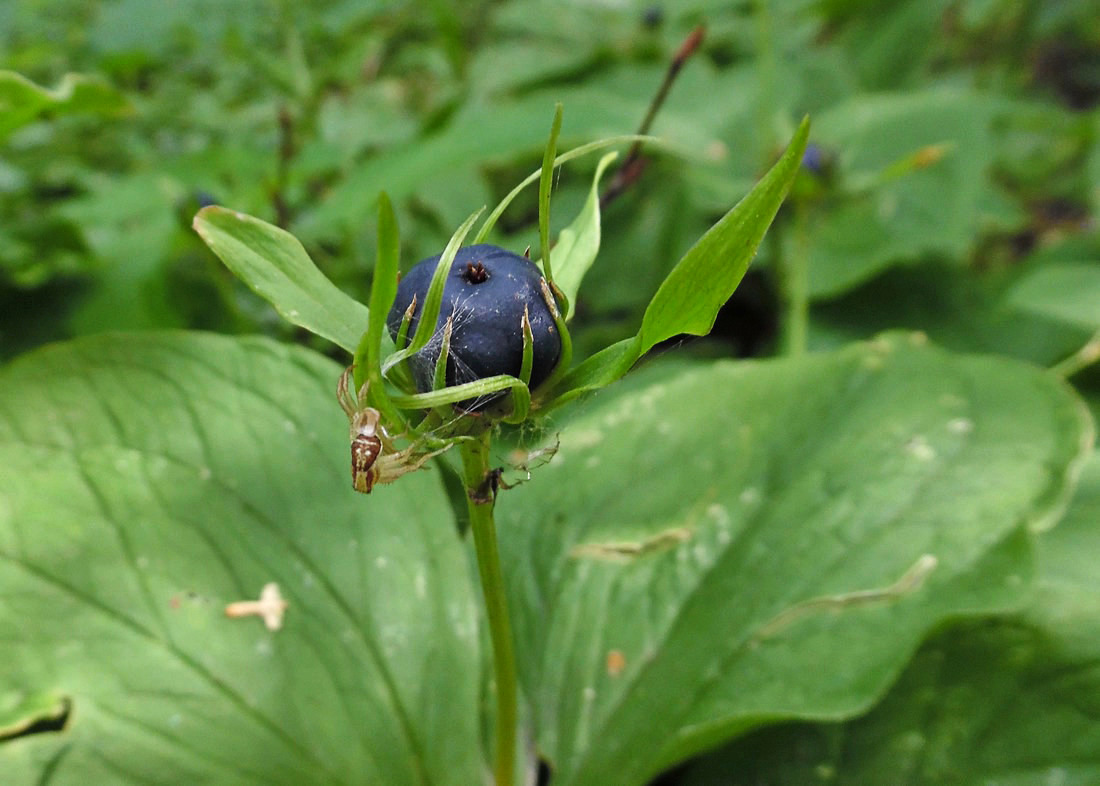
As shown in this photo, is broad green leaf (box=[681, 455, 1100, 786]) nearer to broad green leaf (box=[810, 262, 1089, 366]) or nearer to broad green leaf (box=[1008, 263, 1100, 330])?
broad green leaf (box=[1008, 263, 1100, 330])

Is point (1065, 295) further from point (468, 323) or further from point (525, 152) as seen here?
point (468, 323)

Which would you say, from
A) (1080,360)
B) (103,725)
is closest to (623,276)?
(1080,360)

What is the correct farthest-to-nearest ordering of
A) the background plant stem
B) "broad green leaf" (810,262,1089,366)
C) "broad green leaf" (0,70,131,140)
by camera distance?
"broad green leaf" (810,262,1089,366) → the background plant stem → "broad green leaf" (0,70,131,140)

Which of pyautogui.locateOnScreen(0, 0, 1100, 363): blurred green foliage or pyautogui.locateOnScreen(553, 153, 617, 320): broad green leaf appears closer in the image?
pyautogui.locateOnScreen(553, 153, 617, 320): broad green leaf

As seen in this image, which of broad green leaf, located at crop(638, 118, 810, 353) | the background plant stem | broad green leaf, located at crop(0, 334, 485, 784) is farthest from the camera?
the background plant stem

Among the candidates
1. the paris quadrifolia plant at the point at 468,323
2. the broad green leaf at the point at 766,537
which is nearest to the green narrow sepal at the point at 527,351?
the paris quadrifolia plant at the point at 468,323

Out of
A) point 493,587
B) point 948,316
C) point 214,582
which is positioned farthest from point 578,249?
point 948,316

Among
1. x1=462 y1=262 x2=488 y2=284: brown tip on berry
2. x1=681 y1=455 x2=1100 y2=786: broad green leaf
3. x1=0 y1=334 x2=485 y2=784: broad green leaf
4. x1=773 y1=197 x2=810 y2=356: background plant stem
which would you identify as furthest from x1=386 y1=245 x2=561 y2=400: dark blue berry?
x1=773 y1=197 x2=810 y2=356: background plant stem
